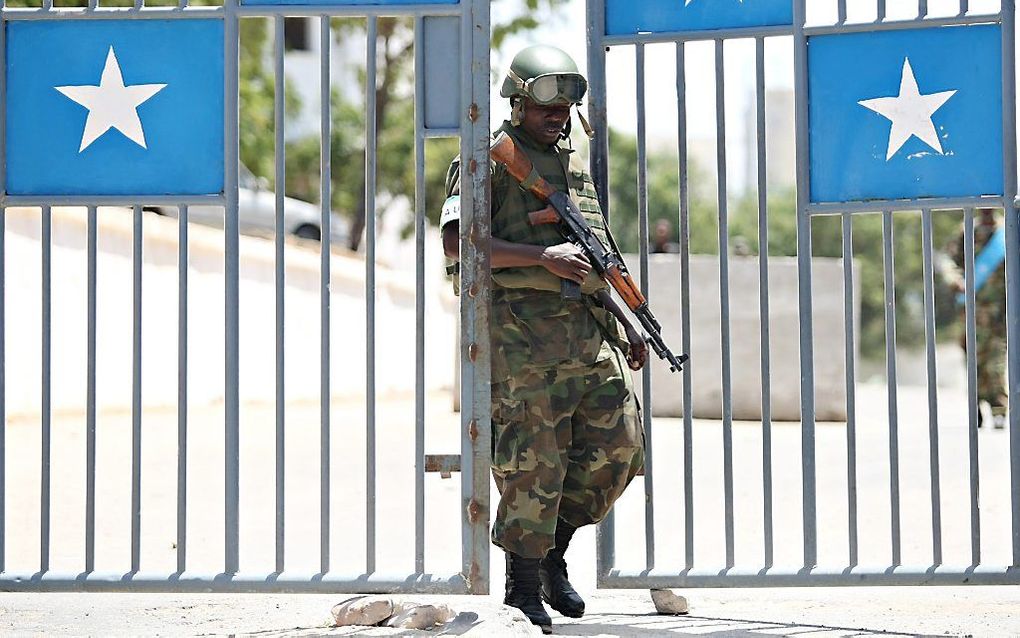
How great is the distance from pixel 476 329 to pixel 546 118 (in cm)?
61

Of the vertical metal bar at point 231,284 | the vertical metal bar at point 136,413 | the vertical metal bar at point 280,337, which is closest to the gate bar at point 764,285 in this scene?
the vertical metal bar at point 280,337

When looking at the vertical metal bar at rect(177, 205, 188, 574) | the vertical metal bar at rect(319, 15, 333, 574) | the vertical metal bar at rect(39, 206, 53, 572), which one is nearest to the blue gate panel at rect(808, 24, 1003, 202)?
the vertical metal bar at rect(319, 15, 333, 574)

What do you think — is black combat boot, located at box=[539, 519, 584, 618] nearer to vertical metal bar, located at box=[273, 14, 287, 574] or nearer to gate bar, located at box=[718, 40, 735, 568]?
gate bar, located at box=[718, 40, 735, 568]

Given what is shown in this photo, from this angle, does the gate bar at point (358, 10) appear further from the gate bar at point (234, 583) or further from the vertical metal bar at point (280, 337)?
the gate bar at point (234, 583)

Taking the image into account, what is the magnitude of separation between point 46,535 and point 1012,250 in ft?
8.99

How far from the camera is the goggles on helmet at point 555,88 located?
3.80m

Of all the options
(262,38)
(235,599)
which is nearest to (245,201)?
(262,38)

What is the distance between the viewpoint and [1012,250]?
3996 mm

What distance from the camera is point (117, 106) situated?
13.0 ft

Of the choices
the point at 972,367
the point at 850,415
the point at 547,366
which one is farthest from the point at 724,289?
the point at 972,367

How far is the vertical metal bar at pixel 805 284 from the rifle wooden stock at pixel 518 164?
29.2 inches

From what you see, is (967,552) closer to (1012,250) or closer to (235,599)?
(1012,250)

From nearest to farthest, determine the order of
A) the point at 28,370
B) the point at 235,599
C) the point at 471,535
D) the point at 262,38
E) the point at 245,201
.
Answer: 1. the point at 471,535
2. the point at 235,599
3. the point at 28,370
4. the point at 245,201
5. the point at 262,38

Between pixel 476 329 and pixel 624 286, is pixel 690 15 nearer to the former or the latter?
pixel 624 286
